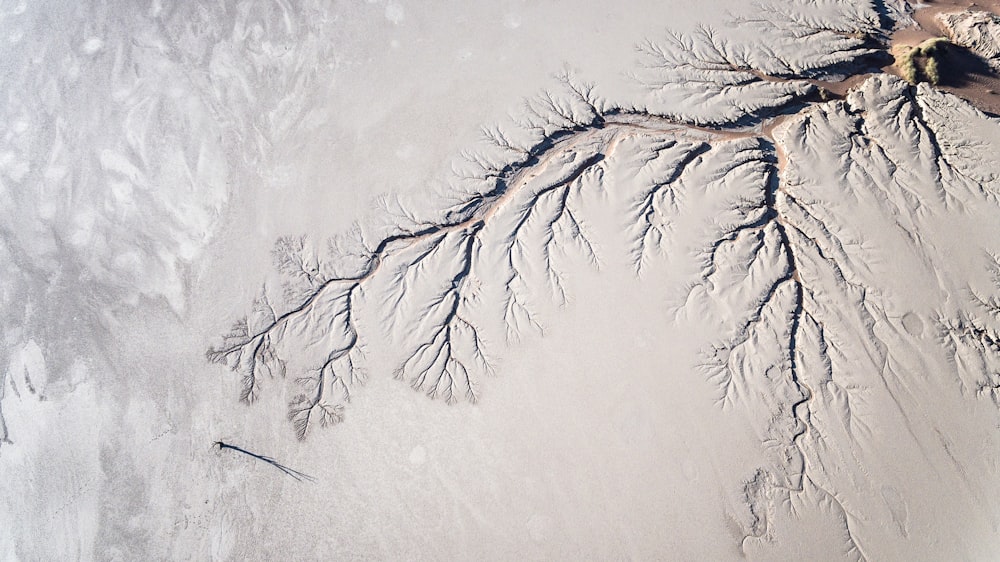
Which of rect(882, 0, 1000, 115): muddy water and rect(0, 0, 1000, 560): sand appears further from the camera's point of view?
rect(882, 0, 1000, 115): muddy water

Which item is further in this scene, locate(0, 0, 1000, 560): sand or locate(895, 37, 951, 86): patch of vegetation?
locate(895, 37, 951, 86): patch of vegetation

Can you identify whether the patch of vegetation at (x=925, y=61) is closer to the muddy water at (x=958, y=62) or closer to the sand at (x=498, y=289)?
the muddy water at (x=958, y=62)

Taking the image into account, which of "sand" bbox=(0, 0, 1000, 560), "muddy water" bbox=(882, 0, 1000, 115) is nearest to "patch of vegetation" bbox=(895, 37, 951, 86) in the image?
"muddy water" bbox=(882, 0, 1000, 115)

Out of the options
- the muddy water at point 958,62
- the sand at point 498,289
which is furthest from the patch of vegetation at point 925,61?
the sand at point 498,289

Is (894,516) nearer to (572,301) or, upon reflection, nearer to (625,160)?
(572,301)

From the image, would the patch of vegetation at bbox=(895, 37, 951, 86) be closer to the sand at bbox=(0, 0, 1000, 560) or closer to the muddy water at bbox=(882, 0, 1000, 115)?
the muddy water at bbox=(882, 0, 1000, 115)

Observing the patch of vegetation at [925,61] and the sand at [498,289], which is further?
the patch of vegetation at [925,61]

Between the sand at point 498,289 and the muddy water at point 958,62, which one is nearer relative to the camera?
the sand at point 498,289

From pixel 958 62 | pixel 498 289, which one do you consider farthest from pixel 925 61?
pixel 498 289
